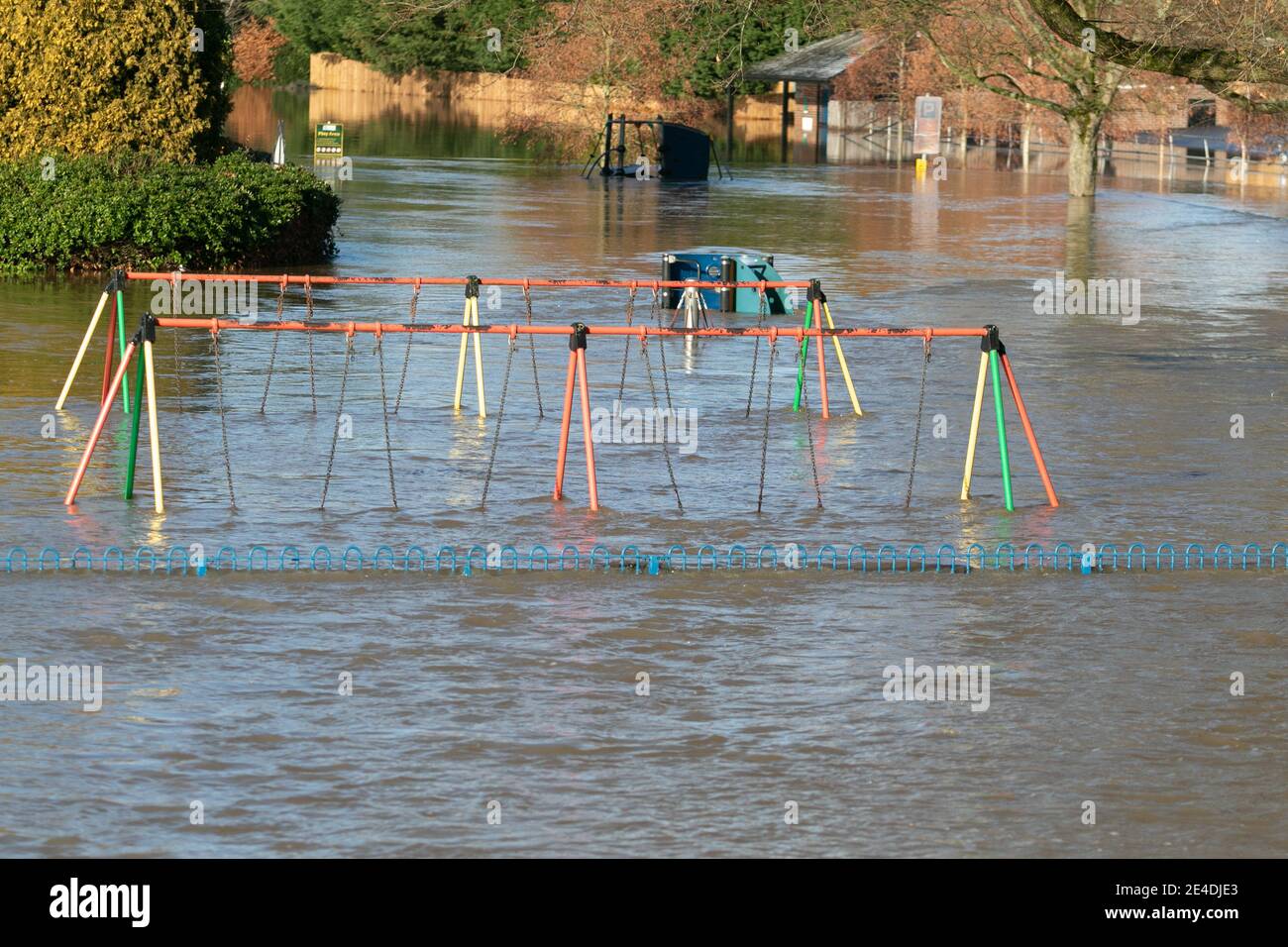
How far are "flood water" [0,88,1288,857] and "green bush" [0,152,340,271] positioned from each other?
2842 millimetres

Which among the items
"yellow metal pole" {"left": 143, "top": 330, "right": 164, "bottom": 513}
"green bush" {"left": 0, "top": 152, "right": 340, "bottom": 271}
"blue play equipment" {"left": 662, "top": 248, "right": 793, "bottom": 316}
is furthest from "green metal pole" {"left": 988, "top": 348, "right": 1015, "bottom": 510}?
"green bush" {"left": 0, "top": 152, "right": 340, "bottom": 271}

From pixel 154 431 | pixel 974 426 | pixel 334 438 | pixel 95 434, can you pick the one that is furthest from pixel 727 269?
pixel 95 434

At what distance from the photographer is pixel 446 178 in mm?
49875

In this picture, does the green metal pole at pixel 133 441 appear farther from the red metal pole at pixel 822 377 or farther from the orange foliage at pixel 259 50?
the orange foliage at pixel 259 50

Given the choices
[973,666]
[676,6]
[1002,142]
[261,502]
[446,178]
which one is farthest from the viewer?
[1002,142]

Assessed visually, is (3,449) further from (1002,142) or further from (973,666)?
(1002,142)

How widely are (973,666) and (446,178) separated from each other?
42.0m

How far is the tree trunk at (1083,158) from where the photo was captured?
45.3 metres

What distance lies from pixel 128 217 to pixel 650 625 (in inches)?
652

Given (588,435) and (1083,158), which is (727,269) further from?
(1083,158)

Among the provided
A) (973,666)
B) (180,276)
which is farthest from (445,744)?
(180,276)

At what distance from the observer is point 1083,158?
1807 inches

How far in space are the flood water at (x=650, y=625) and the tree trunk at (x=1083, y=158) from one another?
963 inches

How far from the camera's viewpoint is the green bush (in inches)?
971
